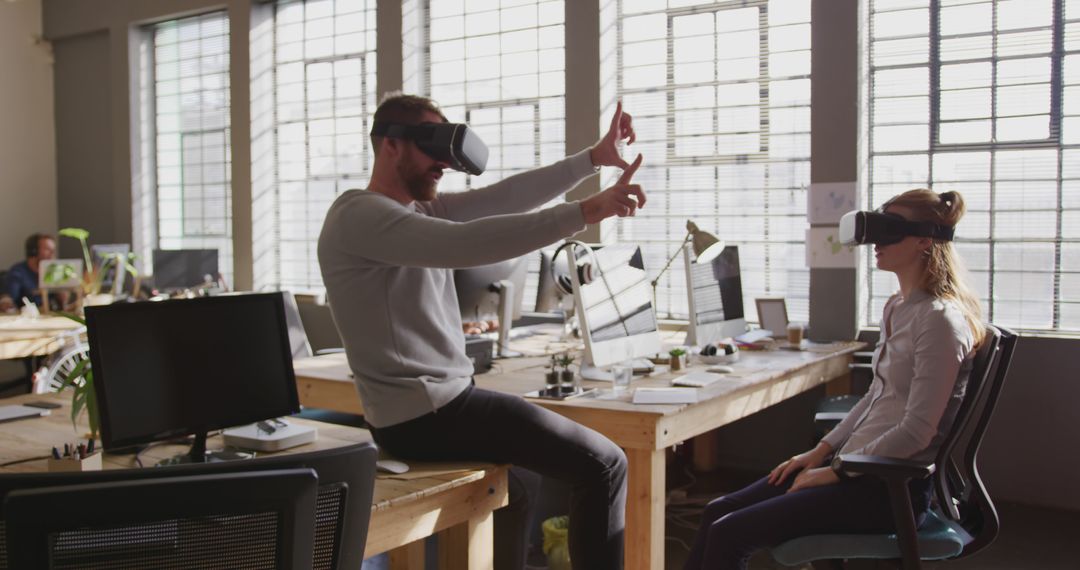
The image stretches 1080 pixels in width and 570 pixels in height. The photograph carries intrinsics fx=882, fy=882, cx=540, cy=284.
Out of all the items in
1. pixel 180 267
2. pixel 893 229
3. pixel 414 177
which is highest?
pixel 414 177

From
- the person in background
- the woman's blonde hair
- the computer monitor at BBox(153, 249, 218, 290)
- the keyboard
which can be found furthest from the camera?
the person in background

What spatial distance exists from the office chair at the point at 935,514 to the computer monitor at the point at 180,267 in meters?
6.03

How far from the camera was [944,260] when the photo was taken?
2.53 metres

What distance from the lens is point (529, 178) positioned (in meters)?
2.70

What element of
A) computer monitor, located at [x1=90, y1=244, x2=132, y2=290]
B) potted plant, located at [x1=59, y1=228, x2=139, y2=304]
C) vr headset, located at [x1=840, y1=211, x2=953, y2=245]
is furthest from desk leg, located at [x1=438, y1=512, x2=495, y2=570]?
computer monitor, located at [x1=90, y1=244, x2=132, y2=290]

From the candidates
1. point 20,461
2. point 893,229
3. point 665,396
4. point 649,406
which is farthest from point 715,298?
point 20,461

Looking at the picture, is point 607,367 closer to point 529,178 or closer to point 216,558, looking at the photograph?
point 529,178

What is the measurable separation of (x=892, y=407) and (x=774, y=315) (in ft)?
8.06

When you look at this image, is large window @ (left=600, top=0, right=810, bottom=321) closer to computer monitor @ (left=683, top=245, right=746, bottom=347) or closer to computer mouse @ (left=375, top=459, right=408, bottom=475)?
computer monitor @ (left=683, top=245, right=746, bottom=347)

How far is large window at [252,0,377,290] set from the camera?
A: 7.18m

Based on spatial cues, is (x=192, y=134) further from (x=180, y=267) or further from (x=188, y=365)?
(x=188, y=365)

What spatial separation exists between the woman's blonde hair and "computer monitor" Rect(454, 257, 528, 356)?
6.03 feet

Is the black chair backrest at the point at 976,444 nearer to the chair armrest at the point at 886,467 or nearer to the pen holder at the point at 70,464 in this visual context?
Answer: the chair armrest at the point at 886,467

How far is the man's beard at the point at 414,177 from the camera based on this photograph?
7.55 ft
